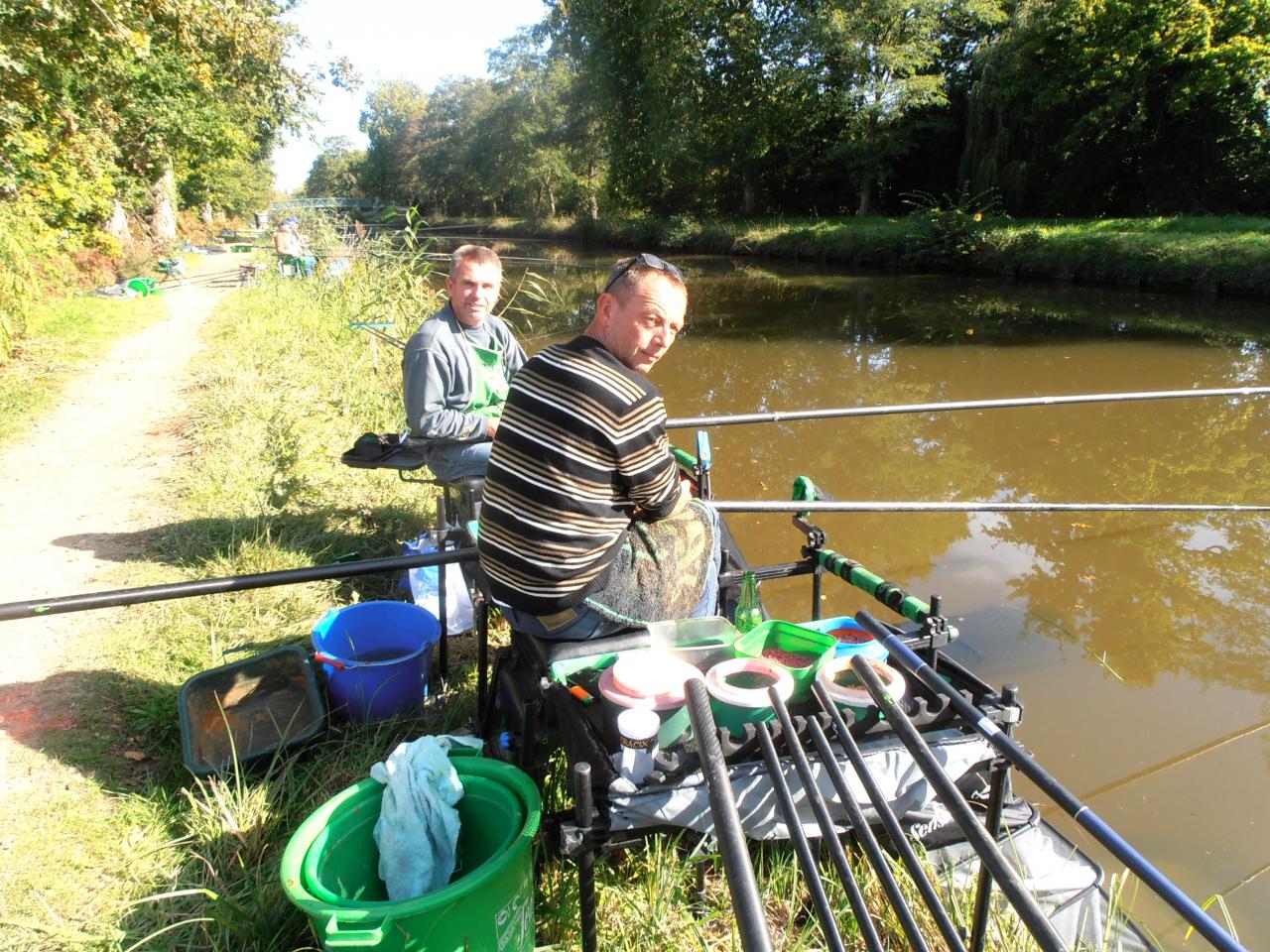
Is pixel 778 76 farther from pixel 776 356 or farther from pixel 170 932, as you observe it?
pixel 170 932

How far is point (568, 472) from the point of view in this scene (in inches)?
71.0

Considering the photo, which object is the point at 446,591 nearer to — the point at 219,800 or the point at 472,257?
the point at 219,800

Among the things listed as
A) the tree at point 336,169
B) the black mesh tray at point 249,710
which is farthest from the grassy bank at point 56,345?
the tree at point 336,169

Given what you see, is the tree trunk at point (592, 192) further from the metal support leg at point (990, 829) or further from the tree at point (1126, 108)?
the metal support leg at point (990, 829)

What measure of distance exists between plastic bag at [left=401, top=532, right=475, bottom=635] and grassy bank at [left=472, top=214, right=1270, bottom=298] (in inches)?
552

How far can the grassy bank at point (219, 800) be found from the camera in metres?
1.84

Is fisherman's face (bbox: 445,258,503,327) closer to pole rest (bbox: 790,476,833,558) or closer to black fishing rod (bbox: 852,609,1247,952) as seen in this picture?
pole rest (bbox: 790,476,833,558)

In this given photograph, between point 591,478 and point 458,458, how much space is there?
1637 millimetres

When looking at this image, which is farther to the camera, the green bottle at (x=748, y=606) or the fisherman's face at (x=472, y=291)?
the fisherman's face at (x=472, y=291)

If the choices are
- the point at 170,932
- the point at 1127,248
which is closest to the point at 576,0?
the point at 1127,248

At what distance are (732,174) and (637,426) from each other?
→ 32.3 m

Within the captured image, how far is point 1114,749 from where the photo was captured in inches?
119

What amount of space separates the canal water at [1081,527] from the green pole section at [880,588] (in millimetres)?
1096

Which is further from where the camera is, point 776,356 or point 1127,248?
point 1127,248
